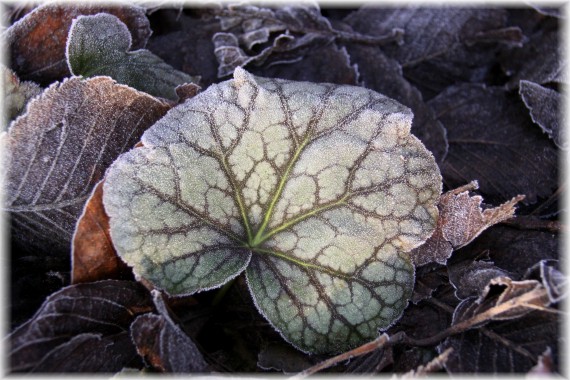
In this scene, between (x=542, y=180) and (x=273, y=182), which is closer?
(x=273, y=182)

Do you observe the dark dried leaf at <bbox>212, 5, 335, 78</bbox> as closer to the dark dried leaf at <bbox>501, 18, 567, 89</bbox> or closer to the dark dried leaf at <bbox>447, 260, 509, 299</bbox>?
the dark dried leaf at <bbox>501, 18, 567, 89</bbox>

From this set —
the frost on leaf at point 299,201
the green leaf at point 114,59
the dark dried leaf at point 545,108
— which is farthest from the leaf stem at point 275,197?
the dark dried leaf at point 545,108

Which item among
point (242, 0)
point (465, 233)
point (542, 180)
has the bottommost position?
point (542, 180)

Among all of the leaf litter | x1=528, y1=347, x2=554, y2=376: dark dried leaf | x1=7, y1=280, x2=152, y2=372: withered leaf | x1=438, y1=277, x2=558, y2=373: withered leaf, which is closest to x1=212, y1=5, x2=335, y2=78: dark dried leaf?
the leaf litter

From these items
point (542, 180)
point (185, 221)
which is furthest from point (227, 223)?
point (542, 180)

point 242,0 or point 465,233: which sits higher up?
point 242,0

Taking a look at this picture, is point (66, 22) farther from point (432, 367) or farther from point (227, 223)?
point (432, 367)
